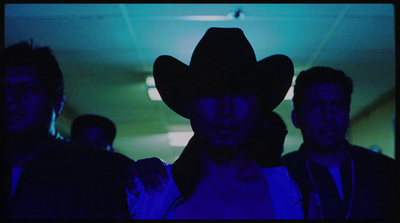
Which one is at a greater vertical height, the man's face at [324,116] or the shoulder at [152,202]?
the man's face at [324,116]

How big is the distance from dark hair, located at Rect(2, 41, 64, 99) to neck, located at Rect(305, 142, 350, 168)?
1262 mm

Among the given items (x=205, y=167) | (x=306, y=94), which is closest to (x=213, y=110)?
(x=205, y=167)

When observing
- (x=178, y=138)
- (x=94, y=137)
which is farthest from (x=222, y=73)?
(x=178, y=138)

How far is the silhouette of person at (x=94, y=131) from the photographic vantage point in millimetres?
3475

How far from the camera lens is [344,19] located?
3.32 meters

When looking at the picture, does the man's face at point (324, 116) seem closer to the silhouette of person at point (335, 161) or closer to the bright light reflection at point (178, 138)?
the silhouette of person at point (335, 161)

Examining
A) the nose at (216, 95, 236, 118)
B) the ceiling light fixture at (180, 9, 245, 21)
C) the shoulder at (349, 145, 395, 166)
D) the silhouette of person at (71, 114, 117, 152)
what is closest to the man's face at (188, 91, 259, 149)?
the nose at (216, 95, 236, 118)

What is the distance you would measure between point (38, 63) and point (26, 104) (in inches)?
9.5

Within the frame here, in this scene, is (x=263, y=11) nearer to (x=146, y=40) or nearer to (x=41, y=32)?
(x=146, y=40)

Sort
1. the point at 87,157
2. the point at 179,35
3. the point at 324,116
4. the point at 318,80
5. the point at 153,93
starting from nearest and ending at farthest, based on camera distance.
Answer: the point at 87,157 → the point at 324,116 → the point at 318,80 → the point at 179,35 → the point at 153,93

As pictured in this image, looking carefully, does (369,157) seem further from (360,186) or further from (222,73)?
(222,73)

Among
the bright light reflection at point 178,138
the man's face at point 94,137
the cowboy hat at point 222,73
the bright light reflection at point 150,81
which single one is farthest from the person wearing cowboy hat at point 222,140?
the bright light reflection at point 178,138

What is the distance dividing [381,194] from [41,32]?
3.02 m

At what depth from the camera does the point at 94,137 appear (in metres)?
3.49
